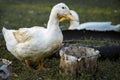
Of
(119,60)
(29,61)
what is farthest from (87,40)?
(29,61)

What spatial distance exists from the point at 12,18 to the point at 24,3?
3.09m

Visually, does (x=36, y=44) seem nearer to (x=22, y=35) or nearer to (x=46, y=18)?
(x=22, y=35)

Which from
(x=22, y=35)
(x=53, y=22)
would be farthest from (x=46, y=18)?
(x=53, y=22)

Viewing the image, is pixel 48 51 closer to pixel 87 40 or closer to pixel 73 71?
pixel 73 71

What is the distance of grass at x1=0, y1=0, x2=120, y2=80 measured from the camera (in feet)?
21.3

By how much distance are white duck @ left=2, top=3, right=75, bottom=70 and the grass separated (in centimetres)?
30

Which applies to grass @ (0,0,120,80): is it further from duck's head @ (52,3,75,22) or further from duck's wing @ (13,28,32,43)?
duck's head @ (52,3,75,22)

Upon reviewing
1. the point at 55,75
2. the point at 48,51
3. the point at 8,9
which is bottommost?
the point at 55,75

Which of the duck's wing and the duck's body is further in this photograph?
the duck's wing

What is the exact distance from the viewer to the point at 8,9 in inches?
562

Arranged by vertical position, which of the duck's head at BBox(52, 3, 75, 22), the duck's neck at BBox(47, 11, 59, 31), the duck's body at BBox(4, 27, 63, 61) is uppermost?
the duck's head at BBox(52, 3, 75, 22)

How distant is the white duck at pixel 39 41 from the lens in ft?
21.2

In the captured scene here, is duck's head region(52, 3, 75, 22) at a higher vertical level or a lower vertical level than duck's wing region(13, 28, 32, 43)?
higher

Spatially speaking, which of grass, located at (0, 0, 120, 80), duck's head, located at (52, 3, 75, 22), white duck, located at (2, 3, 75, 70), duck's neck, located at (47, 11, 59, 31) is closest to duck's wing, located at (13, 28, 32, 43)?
white duck, located at (2, 3, 75, 70)
